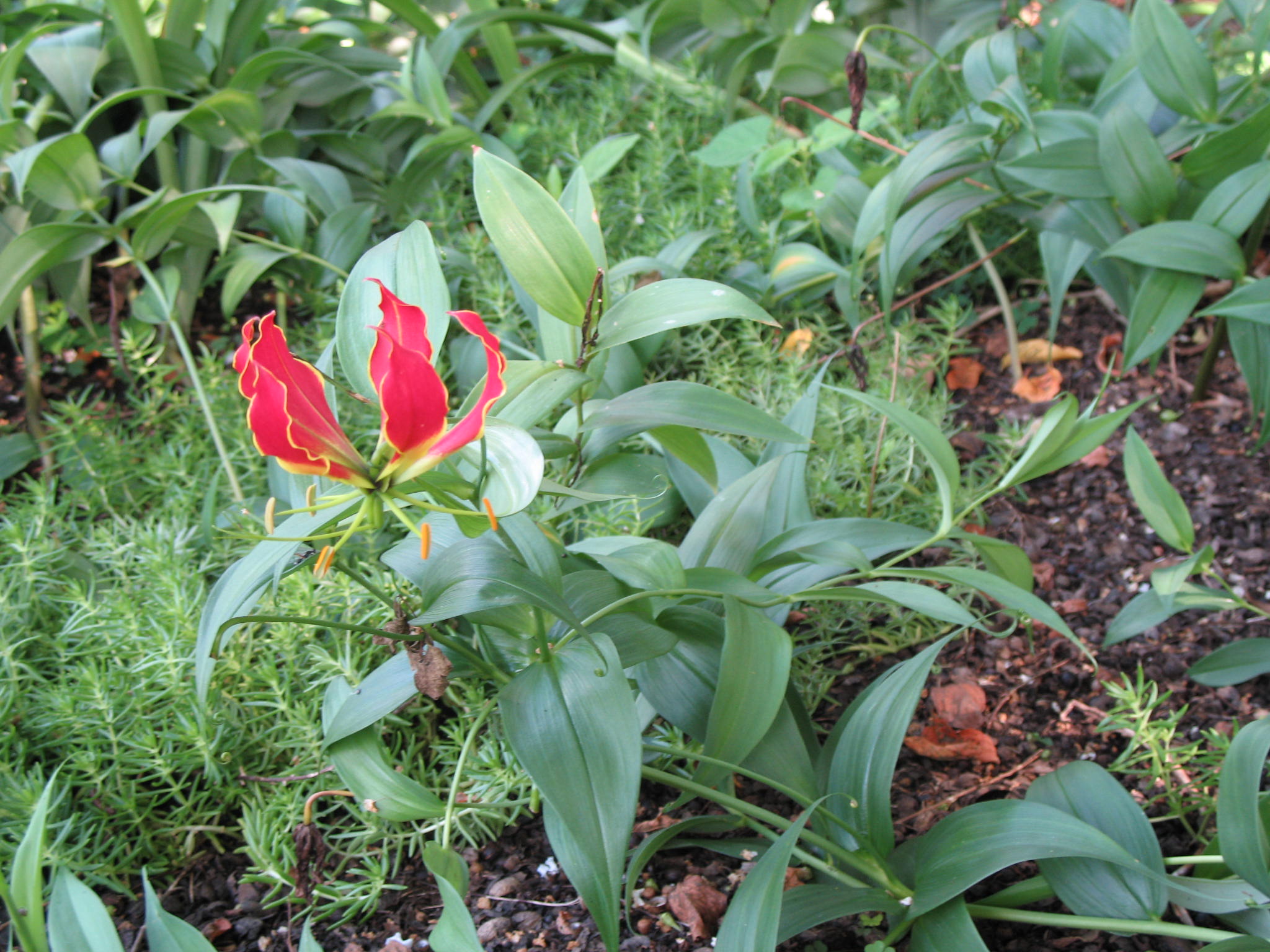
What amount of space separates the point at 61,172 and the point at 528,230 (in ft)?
3.37

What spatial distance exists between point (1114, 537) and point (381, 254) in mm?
1075

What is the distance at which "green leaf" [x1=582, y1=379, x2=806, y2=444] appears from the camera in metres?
0.86

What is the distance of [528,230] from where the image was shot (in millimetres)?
850

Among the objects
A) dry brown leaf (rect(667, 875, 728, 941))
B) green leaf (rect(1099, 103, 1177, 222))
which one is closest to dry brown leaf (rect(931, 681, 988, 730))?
dry brown leaf (rect(667, 875, 728, 941))

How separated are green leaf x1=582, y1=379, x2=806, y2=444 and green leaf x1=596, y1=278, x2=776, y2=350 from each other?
0.06 m

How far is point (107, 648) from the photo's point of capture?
1080mm

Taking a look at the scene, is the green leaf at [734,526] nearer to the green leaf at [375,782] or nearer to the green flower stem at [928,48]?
the green leaf at [375,782]

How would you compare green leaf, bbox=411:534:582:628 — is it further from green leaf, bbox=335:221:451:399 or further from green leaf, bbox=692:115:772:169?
green leaf, bbox=692:115:772:169

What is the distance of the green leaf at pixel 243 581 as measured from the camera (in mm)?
730

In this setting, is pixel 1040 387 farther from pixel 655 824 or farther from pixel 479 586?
pixel 479 586

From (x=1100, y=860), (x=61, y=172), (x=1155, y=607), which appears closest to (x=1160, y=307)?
(x=1155, y=607)

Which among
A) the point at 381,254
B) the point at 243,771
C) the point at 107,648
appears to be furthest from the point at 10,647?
the point at 381,254

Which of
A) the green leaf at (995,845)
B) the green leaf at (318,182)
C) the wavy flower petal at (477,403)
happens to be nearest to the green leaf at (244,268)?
the green leaf at (318,182)

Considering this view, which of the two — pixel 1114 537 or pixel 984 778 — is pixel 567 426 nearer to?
pixel 984 778
